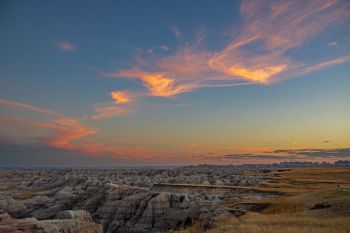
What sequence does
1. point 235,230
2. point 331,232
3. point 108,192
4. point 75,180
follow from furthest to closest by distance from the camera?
point 75,180 → point 108,192 → point 235,230 → point 331,232

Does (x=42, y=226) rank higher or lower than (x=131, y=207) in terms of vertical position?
higher

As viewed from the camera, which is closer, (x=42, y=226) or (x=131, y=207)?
(x=42, y=226)

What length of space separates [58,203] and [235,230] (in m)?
64.0

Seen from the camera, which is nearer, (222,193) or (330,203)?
(330,203)

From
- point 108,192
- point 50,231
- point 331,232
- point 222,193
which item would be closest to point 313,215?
point 331,232

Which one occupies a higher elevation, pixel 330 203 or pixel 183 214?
pixel 330 203

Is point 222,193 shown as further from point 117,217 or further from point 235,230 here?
point 235,230

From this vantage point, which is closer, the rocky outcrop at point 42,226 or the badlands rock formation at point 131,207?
the rocky outcrop at point 42,226

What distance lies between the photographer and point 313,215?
22047 mm

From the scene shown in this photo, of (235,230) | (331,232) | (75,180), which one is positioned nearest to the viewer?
(331,232)

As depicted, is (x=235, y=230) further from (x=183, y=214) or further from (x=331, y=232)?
(x=183, y=214)

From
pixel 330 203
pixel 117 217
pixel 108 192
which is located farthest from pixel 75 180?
pixel 330 203

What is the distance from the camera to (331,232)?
1522 centimetres

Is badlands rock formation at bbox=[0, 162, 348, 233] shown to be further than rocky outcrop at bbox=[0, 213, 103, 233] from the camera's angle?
Yes
